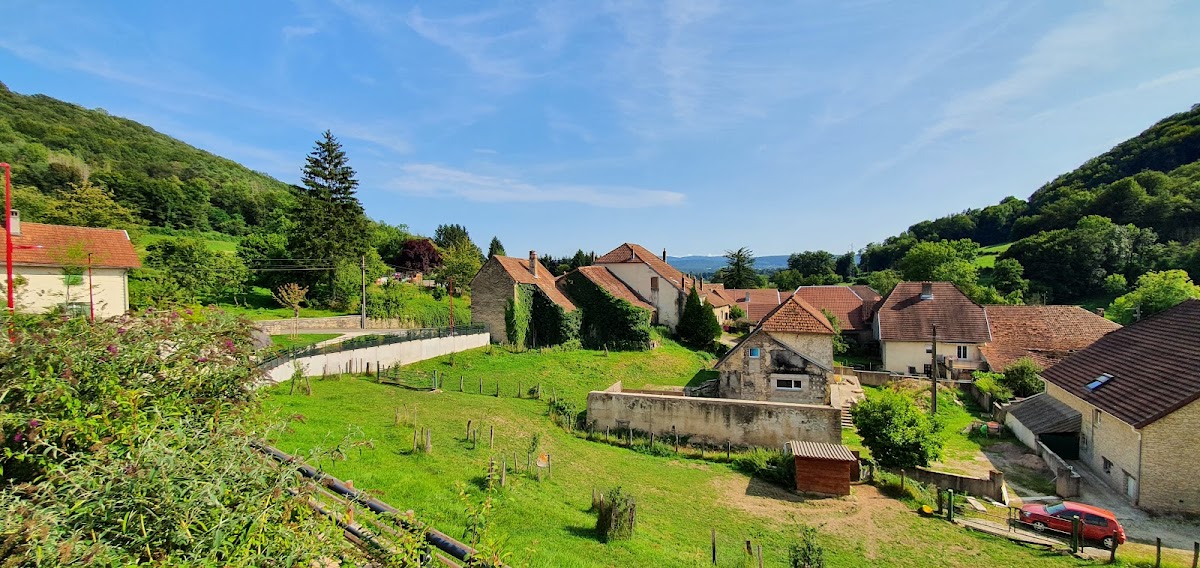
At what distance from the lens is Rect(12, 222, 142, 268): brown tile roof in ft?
80.2

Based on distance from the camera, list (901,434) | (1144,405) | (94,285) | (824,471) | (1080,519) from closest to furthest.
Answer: (1080,519), (1144,405), (824,471), (901,434), (94,285)

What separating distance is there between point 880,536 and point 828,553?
2353 millimetres

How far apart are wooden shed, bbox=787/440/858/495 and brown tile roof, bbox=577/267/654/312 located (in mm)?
21169

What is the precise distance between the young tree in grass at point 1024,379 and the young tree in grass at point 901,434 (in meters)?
14.4

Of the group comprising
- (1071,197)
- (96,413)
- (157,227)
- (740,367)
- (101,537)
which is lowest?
(740,367)

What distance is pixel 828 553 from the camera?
12.5 meters

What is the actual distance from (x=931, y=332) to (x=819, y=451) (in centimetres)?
2565

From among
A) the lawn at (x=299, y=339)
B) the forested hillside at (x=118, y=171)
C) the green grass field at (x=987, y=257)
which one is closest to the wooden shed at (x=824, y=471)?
the lawn at (x=299, y=339)

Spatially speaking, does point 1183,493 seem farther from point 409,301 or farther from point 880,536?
point 409,301

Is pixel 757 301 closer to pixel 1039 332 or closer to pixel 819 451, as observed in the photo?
pixel 1039 332

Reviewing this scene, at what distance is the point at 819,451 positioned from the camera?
1731 cm

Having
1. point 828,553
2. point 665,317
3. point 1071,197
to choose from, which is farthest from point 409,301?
point 1071,197

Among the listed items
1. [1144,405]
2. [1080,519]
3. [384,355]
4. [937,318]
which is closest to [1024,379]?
[937,318]

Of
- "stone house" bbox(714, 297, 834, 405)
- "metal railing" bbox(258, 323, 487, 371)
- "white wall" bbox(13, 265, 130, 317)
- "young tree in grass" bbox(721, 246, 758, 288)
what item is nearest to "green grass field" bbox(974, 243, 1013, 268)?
"young tree in grass" bbox(721, 246, 758, 288)
